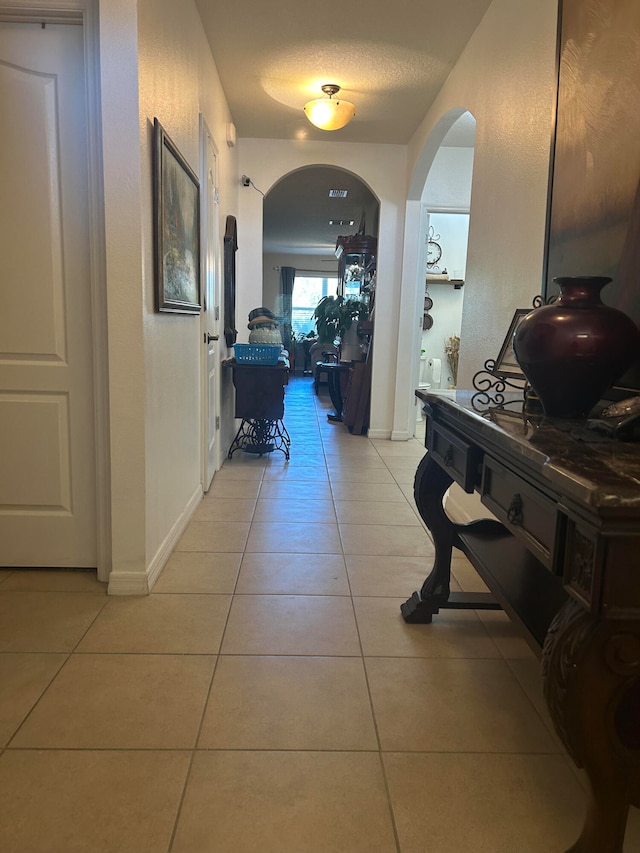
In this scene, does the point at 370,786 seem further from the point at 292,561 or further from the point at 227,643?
the point at 292,561

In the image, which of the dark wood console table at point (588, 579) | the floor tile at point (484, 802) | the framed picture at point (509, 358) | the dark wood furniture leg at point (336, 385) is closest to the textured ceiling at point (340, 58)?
the framed picture at point (509, 358)

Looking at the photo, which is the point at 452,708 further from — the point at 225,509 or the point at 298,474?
the point at 298,474

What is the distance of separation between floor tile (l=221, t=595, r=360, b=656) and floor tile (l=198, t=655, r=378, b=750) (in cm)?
6

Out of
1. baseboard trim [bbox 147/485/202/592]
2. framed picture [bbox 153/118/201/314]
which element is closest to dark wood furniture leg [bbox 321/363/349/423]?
baseboard trim [bbox 147/485/202/592]

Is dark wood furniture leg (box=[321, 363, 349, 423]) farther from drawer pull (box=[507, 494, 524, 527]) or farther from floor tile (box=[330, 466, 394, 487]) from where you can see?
drawer pull (box=[507, 494, 524, 527])

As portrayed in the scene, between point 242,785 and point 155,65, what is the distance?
2.36m

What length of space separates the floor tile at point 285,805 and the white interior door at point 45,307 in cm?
128

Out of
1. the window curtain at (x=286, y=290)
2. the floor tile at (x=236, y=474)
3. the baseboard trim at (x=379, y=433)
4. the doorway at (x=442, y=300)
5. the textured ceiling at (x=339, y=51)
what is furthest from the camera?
the window curtain at (x=286, y=290)

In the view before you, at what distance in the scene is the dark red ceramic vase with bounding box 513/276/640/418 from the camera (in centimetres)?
127

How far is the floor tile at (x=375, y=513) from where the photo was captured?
123 inches

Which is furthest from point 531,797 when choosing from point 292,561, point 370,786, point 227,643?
point 292,561

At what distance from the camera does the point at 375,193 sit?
5.18 m

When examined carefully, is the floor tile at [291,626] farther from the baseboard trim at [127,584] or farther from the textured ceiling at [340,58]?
the textured ceiling at [340,58]

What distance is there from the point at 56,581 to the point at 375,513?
168 centimetres
